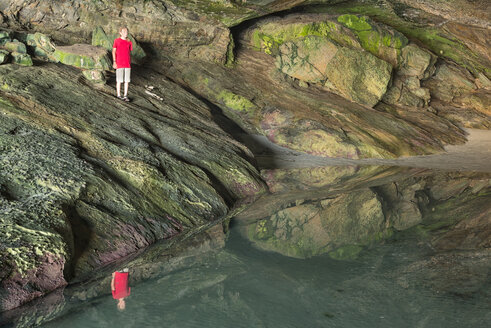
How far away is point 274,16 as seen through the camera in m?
16.7

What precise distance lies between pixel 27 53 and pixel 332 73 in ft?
33.9

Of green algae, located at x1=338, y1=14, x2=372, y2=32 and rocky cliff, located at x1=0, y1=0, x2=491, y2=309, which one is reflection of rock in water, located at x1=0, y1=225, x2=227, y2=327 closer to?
rocky cliff, located at x1=0, y1=0, x2=491, y2=309

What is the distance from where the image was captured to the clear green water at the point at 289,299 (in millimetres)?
3479

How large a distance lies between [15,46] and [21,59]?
55cm

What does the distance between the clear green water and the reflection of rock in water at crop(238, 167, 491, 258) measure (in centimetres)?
56

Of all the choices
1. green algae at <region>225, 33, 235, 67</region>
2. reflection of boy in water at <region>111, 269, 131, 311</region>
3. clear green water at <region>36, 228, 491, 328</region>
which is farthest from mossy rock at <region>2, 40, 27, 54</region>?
green algae at <region>225, 33, 235, 67</region>

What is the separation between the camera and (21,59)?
8.69 metres

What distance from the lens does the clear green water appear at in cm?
348

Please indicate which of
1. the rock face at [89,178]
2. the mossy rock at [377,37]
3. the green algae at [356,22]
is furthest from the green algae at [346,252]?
the green algae at [356,22]

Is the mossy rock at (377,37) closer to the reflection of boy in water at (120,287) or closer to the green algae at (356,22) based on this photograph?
the green algae at (356,22)

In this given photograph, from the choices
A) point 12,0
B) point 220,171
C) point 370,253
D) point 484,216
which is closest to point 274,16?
point 12,0

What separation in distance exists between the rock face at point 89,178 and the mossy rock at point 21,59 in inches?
11.7

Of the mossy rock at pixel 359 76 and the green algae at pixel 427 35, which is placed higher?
the green algae at pixel 427 35

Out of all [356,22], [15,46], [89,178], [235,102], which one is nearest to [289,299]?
[89,178]
